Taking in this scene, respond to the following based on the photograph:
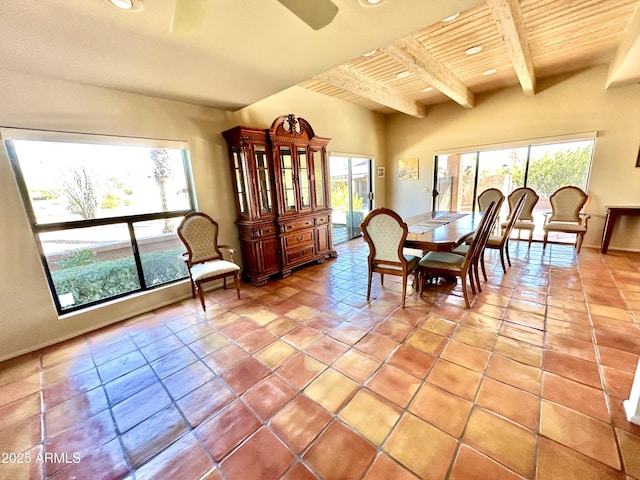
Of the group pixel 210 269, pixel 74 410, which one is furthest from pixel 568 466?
pixel 210 269

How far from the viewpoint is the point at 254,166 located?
10.8 feet

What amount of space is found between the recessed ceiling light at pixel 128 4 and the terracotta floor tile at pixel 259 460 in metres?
2.45

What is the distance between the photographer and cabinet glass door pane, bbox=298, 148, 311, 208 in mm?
3791

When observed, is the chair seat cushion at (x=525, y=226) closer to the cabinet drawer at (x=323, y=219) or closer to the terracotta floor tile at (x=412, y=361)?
the cabinet drawer at (x=323, y=219)

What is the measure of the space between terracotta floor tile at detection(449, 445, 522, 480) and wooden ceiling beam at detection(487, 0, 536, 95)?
3.04 m

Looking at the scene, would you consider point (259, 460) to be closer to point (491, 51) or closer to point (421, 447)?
point (421, 447)

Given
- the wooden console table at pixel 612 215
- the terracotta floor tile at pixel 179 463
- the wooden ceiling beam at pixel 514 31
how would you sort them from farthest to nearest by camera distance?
the wooden console table at pixel 612 215, the wooden ceiling beam at pixel 514 31, the terracotta floor tile at pixel 179 463

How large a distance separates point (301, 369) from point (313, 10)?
2.18m

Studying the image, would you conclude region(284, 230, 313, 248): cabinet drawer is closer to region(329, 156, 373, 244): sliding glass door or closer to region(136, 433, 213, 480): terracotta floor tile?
region(329, 156, 373, 244): sliding glass door

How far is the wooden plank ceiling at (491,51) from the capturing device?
242cm

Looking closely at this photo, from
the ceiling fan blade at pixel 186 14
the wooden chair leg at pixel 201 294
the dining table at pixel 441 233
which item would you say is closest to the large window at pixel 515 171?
the dining table at pixel 441 233

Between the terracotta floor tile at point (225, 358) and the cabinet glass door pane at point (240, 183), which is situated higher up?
the cabinet glass door pane at point (240, 183)

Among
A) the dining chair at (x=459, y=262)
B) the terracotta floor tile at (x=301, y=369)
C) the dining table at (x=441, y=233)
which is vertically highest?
the dining table at (x=441, y=233)

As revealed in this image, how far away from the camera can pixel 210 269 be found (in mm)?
2904
